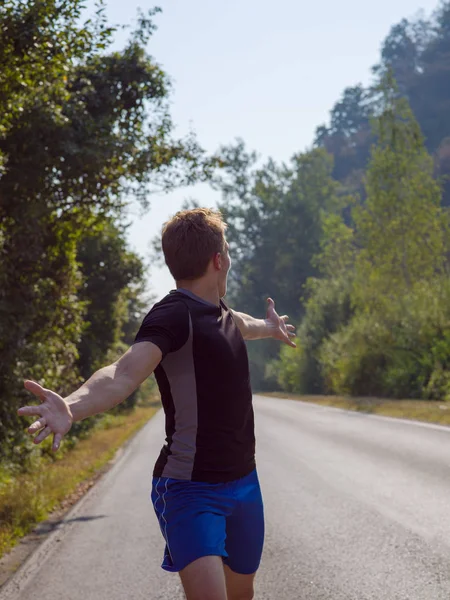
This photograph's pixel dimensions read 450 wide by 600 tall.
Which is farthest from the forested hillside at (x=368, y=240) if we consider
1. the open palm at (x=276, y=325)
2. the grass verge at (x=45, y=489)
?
the open palm at (x=276, y=325)

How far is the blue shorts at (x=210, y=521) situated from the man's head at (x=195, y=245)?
2.65ft

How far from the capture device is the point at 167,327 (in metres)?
3.25

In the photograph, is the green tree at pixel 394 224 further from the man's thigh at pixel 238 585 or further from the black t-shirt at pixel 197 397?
the black t-shirt at pixel 197 397

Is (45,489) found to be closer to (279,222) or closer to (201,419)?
(201,419)

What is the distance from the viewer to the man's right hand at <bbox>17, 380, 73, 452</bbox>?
2.63 m

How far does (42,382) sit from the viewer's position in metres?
15.0

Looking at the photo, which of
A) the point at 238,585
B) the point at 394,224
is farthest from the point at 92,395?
the point at 394,224

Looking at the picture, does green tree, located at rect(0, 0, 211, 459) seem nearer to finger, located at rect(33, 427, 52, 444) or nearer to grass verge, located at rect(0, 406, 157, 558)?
grass verge, located at rect(0, 406, 157, 558)

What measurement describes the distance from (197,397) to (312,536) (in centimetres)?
518

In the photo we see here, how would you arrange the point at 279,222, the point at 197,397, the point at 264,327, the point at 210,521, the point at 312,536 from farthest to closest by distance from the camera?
the point at 279,222
the point at 312,536
the point at 264,327
the point at 197,397
the point at 210,521

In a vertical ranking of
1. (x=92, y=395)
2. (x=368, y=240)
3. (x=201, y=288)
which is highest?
(x=368, y=240)

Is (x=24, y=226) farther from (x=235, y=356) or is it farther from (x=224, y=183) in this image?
(x=224, y=183)

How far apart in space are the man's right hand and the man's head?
898 millimetres

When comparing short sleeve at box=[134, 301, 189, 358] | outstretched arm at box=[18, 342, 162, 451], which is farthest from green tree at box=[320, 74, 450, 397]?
outstretched arm at box=[18, 342, 162, 451]
